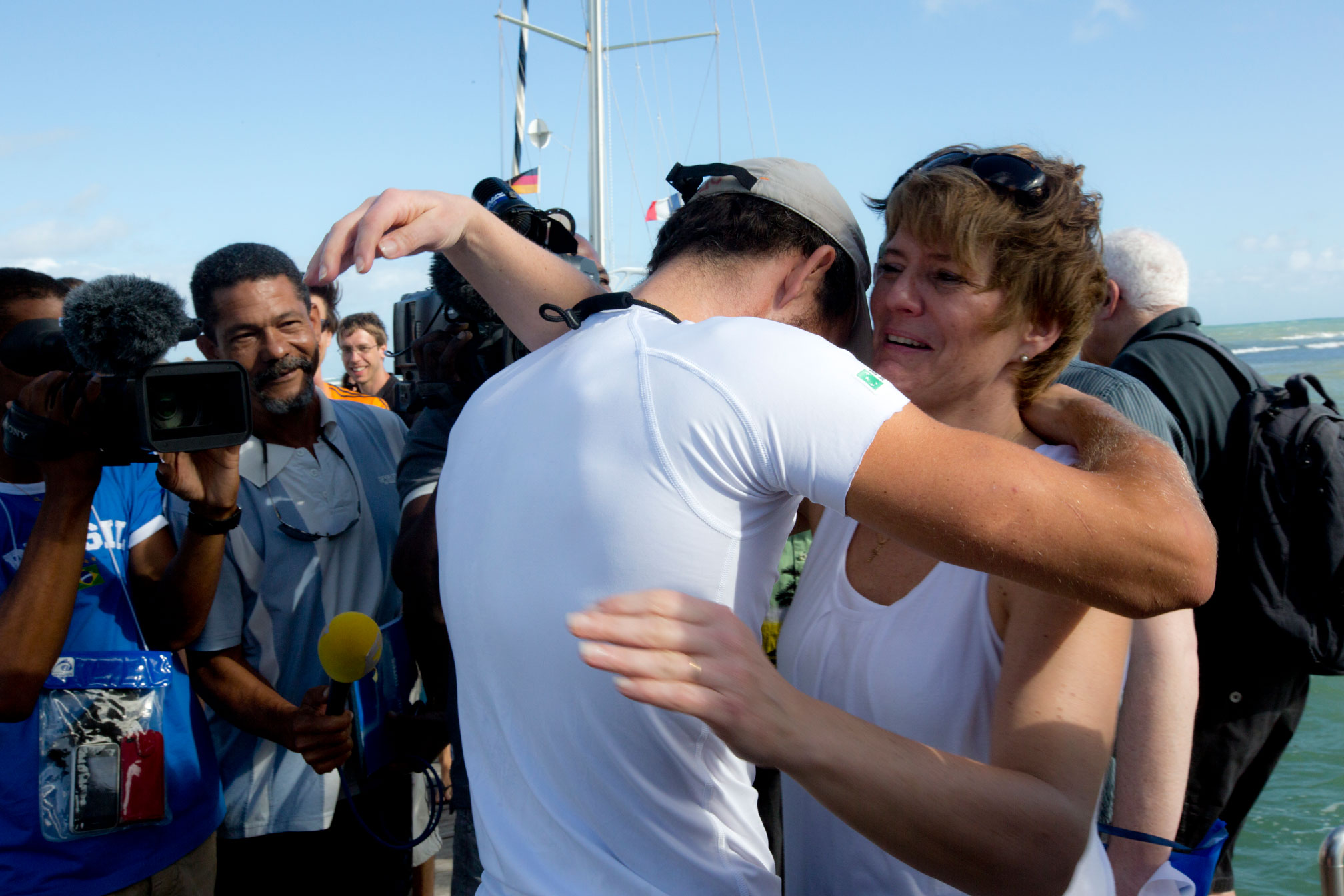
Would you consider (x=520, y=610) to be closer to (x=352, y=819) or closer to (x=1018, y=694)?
(x=1018, y=694)

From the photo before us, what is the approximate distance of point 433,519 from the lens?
2.47m

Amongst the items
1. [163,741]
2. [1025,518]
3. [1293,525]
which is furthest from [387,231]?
[1293,525]

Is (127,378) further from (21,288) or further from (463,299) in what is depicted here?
(463,299)

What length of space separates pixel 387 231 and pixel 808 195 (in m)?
0.68

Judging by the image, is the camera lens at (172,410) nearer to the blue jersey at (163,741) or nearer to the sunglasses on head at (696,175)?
the blue jersey at (163,741)

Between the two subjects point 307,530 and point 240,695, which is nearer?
point 240,695

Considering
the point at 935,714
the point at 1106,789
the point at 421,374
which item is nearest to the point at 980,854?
the point at 935,714

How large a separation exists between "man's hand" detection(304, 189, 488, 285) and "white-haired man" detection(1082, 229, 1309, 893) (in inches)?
94.1

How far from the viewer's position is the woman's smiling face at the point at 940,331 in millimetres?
1654

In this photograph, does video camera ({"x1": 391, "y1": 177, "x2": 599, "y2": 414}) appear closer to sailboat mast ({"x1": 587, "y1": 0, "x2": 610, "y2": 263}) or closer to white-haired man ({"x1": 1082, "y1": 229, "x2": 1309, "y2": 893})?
white-haired man ({"x1": 1082, "y1": 229, "x2": 1309, "y2": 893})

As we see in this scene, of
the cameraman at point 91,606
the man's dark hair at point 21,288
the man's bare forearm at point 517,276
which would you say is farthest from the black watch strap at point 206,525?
the man's bare forearm at point 517,276

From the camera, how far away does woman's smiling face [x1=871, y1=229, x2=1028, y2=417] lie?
165cm

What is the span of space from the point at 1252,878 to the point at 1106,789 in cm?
314

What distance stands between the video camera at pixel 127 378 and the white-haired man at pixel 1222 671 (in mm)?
2658
